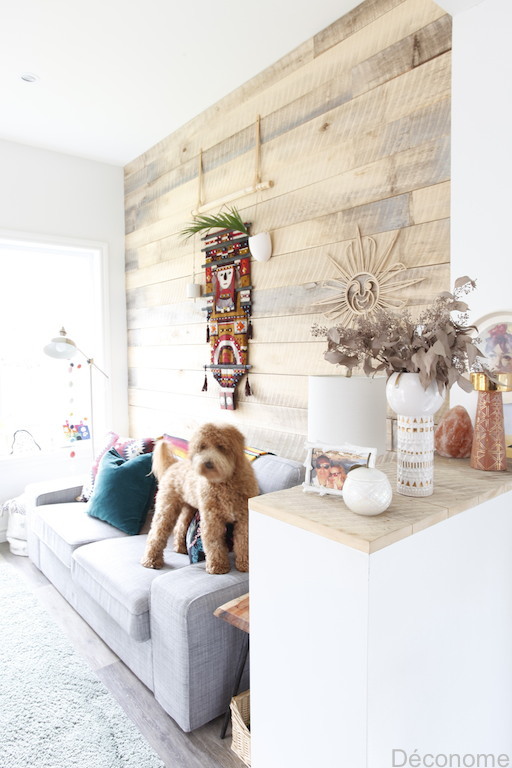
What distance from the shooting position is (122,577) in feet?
6.96

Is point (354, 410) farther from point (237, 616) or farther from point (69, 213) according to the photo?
point (69, 213)

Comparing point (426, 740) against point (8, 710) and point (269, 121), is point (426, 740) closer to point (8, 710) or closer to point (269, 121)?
point (8, 710)

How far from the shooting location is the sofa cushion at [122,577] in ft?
6.41

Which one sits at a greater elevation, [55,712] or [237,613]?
[237,613]

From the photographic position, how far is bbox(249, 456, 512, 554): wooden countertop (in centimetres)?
98

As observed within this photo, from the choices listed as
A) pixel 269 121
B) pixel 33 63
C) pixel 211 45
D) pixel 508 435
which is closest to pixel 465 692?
pixel 508 435

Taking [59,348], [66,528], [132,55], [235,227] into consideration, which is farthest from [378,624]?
[59,348]

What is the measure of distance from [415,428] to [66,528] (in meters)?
2.15

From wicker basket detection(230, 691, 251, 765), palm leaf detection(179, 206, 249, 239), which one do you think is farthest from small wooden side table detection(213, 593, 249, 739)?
palm leaf detection(179, 206, 249, 239)

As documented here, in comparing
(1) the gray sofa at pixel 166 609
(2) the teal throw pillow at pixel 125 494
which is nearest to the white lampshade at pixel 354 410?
(1) the gray sofa at pixel 166 609

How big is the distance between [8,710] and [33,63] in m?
3.03

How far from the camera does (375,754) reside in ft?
3.24

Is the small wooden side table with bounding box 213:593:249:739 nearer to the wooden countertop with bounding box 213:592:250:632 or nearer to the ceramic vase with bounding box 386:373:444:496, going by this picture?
the wooden countertop with bounding box 213:592:250:632

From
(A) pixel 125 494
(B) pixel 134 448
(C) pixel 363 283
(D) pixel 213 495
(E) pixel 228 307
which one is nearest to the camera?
(D) pixel 213 495
